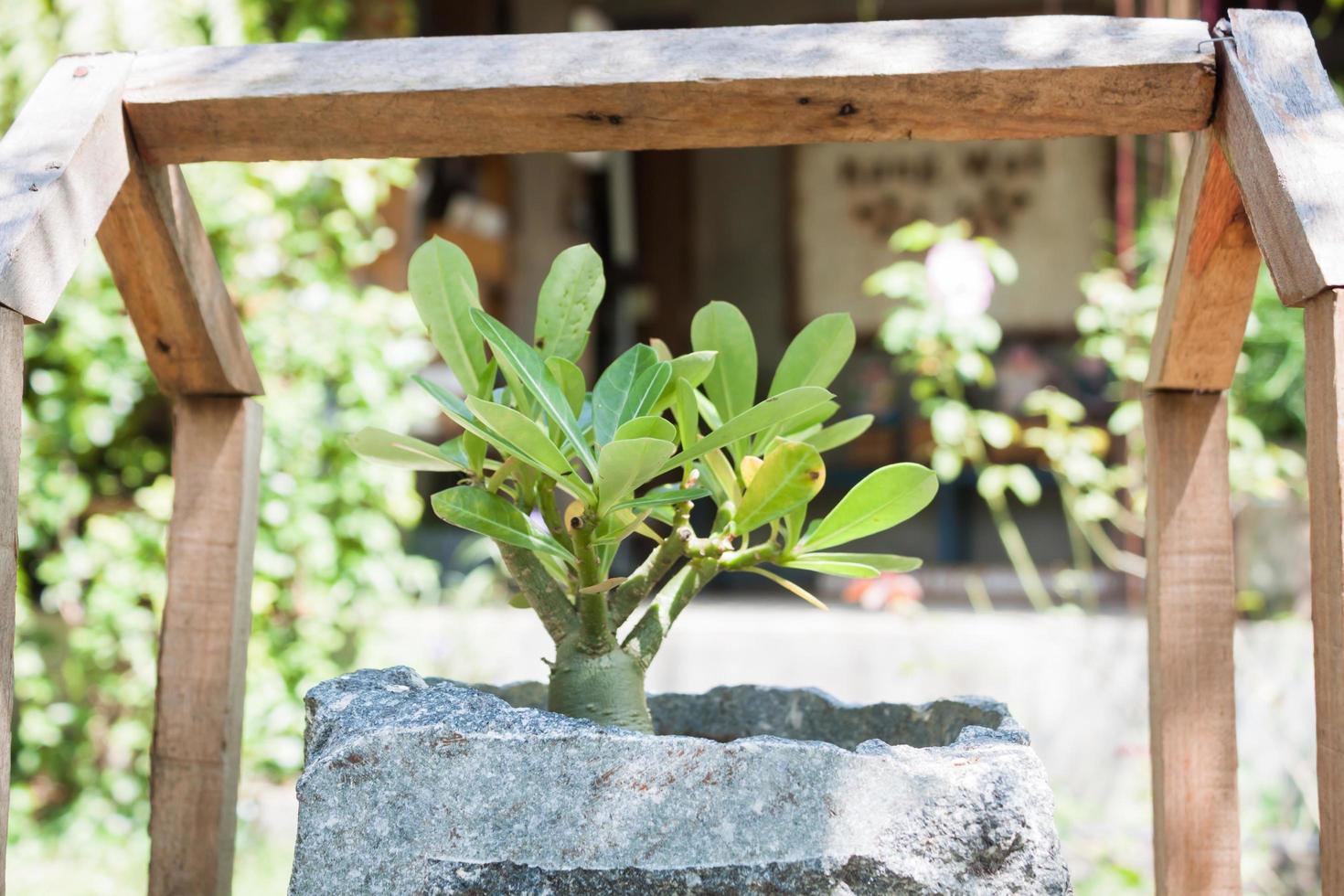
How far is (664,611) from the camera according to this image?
876 mm

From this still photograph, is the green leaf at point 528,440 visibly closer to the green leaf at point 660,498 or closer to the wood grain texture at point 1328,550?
the green leaf at point 660,498

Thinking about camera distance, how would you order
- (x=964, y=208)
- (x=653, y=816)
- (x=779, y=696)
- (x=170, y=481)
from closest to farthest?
(x=653, y=816), (x=779, y=696), (x=170, y=481), (x=964, y=208)

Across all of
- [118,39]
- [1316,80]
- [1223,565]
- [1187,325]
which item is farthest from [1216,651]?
[118,39]

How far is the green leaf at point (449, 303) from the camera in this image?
84 centimetres

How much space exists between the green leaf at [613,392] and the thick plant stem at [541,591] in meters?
0.12

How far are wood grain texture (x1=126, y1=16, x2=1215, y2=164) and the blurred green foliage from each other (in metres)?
1.62

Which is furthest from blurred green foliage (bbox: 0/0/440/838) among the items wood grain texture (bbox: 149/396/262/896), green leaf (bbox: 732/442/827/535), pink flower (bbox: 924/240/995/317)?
green leaf (bbox: 732/442/827/535)

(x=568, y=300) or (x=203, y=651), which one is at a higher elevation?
(x=568, y=300)

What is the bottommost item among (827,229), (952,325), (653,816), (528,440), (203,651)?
(653,816)

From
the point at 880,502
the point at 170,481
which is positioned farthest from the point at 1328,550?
the point at 170,481

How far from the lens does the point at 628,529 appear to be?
2.68 ft

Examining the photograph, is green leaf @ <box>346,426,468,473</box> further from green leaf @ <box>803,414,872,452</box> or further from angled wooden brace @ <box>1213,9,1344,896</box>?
angled wooden brace @ <box>1213,9,1344,896</box>

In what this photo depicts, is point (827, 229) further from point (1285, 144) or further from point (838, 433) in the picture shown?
point (1285, 144)

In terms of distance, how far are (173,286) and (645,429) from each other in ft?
1.44
